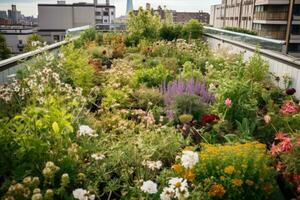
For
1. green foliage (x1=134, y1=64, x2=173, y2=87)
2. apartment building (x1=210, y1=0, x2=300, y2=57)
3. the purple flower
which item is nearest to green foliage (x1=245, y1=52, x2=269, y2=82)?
the purple flower

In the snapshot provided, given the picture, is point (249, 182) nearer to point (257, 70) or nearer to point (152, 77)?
point (152, 77)

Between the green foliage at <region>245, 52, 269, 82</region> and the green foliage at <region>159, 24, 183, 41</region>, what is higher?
the green foliage at <region>159, 24, 183, 41</region>

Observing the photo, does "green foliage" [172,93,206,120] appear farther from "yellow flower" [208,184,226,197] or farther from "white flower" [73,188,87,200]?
"white flower" [73,188,87,200]

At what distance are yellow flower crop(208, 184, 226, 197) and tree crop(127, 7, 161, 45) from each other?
31.1 feet

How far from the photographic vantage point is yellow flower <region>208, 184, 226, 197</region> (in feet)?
7.65

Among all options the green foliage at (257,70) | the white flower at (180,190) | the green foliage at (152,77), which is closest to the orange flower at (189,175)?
the white flower at (180,190)

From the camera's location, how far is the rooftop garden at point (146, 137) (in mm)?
2355

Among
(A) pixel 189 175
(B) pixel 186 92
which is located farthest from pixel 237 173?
(B) pixel 186 92

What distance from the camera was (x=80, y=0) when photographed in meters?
56.2

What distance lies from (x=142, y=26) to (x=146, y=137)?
9.05m

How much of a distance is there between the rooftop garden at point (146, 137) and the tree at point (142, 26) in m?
5.36

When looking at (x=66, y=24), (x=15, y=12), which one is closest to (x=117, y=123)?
(x=66, y=24)

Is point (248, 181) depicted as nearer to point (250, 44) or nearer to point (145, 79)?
point (145, 79)

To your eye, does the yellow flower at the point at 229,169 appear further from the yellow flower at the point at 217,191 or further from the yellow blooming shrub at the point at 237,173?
the yellow flower at the point at 217,191
